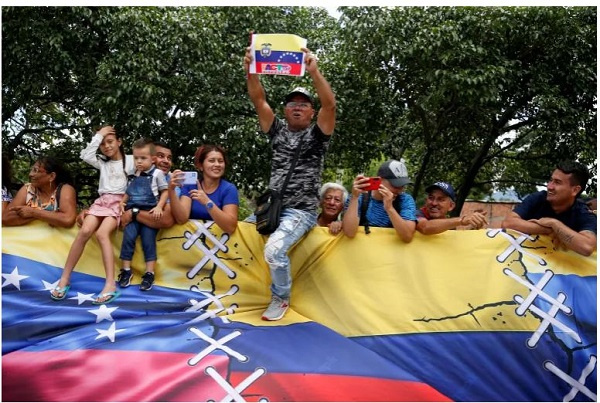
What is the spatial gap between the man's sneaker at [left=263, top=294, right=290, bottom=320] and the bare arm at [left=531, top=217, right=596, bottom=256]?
180cm

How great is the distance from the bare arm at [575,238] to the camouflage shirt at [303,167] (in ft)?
5.11

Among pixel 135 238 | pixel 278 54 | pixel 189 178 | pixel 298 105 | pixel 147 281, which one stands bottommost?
pixel 147 281

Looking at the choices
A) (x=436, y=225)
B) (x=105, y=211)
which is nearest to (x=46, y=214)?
(x=105, y=211)

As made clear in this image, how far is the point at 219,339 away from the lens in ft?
11.3

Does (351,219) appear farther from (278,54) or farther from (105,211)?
(105,211)

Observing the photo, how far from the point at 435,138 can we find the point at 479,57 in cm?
224

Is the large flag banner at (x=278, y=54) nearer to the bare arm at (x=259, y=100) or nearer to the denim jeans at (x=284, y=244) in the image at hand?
the bare arm at (x=259, y=100)

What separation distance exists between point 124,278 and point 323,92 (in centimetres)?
185

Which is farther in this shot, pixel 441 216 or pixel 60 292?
pixel 441 216

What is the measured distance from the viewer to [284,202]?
373 centimetres

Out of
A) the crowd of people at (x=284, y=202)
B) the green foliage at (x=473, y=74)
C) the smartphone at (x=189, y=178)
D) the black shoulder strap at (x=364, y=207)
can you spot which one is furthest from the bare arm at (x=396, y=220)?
the green foliage at (x=473, y=74)

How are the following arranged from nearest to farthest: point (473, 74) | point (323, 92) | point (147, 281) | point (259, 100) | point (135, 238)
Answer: point (323, 92) → point (259, 100) → point (147, 281) → point (135, 238) → point (473, 74)

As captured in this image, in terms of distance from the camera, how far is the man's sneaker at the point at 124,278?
394 centimetres

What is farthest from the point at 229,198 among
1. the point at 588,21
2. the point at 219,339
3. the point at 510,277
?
the point at 588,21
